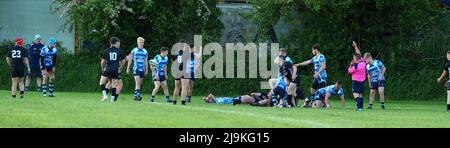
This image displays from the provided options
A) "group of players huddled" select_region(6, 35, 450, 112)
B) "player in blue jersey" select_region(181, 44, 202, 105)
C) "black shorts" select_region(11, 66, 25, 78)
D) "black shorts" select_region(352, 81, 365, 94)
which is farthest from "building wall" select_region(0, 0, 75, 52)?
"black shorts" select_region(352, 81, 365, 94)

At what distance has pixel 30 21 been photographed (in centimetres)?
5103

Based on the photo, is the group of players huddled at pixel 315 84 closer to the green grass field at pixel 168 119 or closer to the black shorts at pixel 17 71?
the green grass field at pixel 168 119

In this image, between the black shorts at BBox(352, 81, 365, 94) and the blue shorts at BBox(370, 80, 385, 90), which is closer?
the black shorts at BBox(352, 81, 365, 94)

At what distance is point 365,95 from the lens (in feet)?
141

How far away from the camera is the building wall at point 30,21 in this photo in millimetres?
50562

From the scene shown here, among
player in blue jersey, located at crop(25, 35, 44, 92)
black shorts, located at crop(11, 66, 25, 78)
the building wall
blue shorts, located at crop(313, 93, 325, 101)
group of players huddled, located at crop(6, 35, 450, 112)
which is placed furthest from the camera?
the building wall

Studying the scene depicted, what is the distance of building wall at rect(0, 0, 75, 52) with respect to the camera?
50562mm

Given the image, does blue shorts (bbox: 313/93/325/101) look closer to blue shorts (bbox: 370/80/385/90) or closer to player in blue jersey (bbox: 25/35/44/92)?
blue shorts (bbox: 370/80/385/90)

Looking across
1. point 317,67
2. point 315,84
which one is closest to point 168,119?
point 317,67

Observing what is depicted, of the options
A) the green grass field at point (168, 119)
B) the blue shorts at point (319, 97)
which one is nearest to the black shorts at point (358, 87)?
the blue shorts at point (319, 97)

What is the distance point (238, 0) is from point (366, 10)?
899 cm

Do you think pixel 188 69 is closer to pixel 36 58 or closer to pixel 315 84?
pixel 315 84

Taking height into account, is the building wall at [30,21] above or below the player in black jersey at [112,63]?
above
